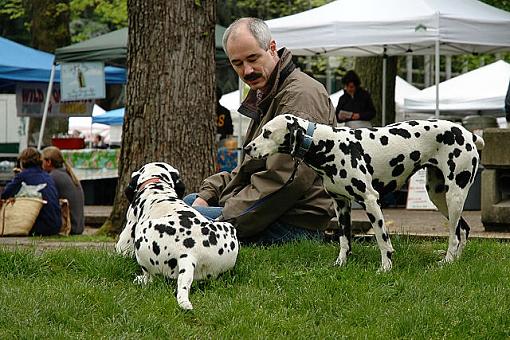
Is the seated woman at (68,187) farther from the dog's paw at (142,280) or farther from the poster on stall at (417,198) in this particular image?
the dog's paw at (142,280)

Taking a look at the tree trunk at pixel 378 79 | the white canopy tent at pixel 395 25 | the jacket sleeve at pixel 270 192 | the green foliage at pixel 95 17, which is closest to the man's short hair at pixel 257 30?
the jacket sleeve at pixel 270 192

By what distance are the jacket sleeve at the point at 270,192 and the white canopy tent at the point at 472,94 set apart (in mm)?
21845

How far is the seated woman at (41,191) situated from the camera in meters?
15.7

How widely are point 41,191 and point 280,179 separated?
885 cm

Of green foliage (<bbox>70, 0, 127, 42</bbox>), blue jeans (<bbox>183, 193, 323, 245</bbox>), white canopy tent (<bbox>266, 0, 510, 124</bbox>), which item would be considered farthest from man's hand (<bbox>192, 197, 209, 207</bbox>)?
green foliage (<bbox>70, 0, 127, 42</bbox>)

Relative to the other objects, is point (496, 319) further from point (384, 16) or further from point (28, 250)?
point (384, 16)

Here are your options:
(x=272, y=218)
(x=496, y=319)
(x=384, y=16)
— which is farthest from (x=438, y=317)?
(x=384, y=16)

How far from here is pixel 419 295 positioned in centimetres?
652

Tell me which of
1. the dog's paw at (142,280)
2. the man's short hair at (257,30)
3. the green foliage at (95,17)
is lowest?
the dog's paw at (142,280)

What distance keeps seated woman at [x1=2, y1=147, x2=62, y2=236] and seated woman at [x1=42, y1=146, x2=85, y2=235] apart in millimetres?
437

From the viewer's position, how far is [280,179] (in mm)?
7488

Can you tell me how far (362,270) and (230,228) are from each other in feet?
3.12

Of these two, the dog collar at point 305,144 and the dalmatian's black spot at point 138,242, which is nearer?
the dalmatian's black spot at point 138,242

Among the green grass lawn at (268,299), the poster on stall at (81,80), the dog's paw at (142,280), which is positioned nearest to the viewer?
the green grass lawn at (268,299)
